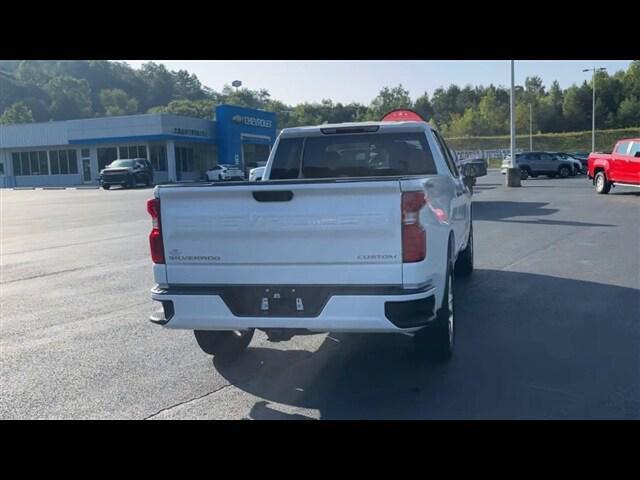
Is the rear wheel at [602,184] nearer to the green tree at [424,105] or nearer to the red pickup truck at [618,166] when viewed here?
the red pickup truck at [618,166]

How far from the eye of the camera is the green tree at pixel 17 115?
102188 mm

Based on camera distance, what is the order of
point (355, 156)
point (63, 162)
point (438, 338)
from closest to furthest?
point (438, 338)
point (355, 156)
point (63, 162)

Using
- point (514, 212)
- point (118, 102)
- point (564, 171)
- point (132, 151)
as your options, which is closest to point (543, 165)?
point (564, 171)

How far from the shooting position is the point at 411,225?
4340mm

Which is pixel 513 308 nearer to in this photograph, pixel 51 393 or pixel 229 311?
pixel 229 311

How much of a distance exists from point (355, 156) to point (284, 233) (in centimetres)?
243

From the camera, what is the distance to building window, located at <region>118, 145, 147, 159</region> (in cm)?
5216

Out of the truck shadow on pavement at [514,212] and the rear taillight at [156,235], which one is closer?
the rear taillight at [156,235]

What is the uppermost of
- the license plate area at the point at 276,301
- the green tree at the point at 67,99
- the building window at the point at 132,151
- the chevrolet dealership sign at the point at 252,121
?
the green tree at the point at 67,99

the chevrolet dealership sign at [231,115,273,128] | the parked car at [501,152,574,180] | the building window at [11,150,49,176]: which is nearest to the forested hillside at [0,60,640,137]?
the building window at [11,150,49,176]

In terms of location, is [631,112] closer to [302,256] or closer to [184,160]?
[184,160]

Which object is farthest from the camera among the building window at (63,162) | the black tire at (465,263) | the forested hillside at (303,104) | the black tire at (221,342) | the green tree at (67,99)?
the green tree at (67,99)

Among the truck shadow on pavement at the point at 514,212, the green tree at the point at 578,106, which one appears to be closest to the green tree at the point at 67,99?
the green tree at the point at 578,106

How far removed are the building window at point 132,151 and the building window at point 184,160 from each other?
2.69 meters
